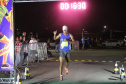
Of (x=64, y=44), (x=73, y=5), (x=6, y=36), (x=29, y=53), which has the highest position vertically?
(x=73, y=5)

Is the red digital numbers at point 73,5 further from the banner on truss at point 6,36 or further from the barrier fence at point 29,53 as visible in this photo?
the banner on truss at point 6,36

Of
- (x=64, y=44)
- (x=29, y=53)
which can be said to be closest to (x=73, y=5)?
(x=29, y=53)

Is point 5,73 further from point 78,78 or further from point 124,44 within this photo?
point 124,44

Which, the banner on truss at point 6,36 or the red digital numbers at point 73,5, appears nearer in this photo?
the banner on truss at point 6,36

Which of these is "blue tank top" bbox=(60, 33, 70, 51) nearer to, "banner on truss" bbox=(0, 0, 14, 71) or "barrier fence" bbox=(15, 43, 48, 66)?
"banner on truss" bbox=(0, 0, 14, 71)

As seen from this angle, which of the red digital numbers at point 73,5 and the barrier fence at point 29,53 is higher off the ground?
the red digital numbers at point 73,5

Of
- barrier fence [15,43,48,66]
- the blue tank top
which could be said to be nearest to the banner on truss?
the blue tank top

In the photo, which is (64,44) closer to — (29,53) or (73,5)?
(29,53)

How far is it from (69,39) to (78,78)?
1.74 metres

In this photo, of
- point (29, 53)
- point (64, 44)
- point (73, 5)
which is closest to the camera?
point (64, 44)

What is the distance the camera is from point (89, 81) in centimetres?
834

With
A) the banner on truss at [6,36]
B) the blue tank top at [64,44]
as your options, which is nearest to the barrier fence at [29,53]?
the blue tank top at [64,44]

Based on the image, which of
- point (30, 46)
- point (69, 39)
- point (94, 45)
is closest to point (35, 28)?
point (94, 45)

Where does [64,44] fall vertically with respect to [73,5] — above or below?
below
